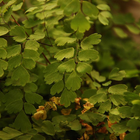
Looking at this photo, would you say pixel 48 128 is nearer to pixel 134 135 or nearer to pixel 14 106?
pixel 14 106

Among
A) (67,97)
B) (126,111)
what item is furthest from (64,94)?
(126,111)

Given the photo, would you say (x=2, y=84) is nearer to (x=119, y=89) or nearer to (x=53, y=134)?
(x=53, y=134)

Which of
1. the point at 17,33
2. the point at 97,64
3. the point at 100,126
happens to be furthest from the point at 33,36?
the point at 97,64

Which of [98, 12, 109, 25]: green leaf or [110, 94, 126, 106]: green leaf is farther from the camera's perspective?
[98, 12, 109, 25]: green leaf

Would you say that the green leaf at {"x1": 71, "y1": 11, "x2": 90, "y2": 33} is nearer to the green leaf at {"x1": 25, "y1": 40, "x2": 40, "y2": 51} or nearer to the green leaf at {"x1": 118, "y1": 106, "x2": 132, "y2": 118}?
the green leaf at {"x1": 25, "y1": 40, "x2": 40, "y2": 51}

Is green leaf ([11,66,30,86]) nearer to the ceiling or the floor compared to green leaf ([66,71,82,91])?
nearer to the ceiling

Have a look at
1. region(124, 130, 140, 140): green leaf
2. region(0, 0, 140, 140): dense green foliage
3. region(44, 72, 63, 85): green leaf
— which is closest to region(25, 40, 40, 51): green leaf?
region(0, 0, 140, 140): dense green foliage

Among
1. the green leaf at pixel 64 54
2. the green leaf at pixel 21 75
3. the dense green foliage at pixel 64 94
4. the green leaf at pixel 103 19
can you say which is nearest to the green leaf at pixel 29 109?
the dense green foliage at pixel 64 94
